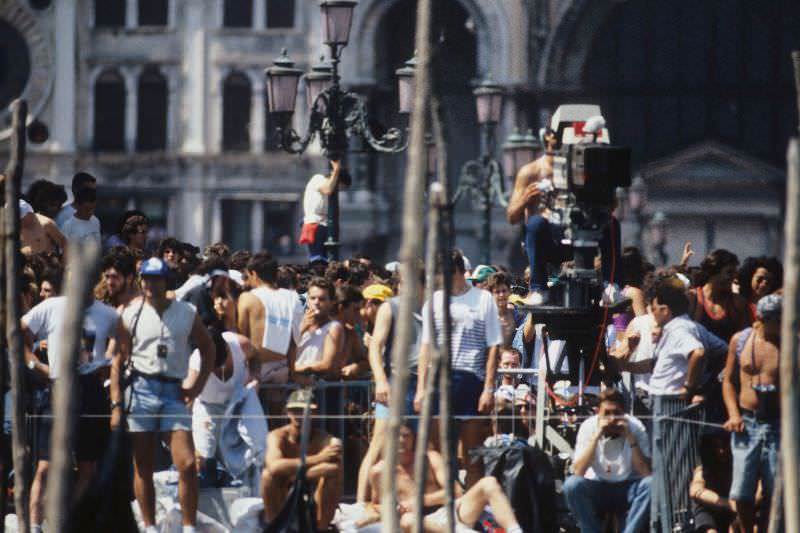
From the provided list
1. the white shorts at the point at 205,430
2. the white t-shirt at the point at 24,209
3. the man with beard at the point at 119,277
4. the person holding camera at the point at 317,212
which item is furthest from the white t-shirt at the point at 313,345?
the person holding camera at the point at 317,212

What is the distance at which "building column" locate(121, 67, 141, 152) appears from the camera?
52000mm

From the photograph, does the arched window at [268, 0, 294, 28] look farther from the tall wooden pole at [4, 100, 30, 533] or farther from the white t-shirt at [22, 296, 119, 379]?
the tall wooden pole at [4, 100, 30, 533]

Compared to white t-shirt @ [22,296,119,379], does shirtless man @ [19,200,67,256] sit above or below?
above

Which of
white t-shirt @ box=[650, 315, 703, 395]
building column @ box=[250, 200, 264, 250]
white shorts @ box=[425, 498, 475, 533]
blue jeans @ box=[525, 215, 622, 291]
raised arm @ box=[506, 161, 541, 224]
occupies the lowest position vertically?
white shorts @ box=[425, 498, 475, 533]

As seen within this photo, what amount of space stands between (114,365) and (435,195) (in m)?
2.29

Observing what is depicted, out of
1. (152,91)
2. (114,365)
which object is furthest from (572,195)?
(152,91)

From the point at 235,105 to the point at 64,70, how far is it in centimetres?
370

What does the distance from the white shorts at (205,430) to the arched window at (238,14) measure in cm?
3700

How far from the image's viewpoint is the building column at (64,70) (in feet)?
168

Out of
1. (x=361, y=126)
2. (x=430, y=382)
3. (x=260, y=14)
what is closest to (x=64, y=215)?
(x=430, y=382)

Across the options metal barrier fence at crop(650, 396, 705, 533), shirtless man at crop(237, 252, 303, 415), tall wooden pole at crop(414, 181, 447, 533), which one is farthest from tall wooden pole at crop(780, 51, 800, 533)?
shirtless man at crop(237, 252, 303, 415)

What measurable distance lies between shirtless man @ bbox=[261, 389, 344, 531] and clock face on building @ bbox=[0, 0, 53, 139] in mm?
37724

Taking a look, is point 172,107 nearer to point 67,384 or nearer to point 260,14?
point 260,14

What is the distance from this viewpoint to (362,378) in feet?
50.8
